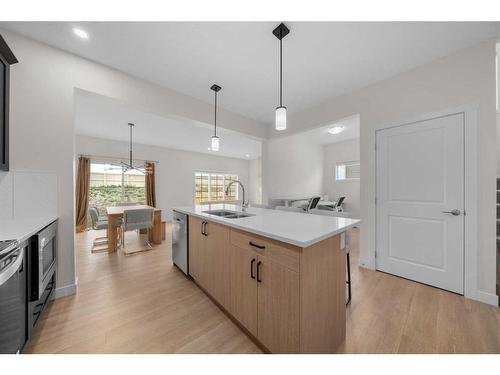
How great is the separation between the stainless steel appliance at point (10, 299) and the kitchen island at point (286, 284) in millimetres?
1179

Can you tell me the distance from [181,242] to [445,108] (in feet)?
11.2

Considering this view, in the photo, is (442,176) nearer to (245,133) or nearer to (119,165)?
(245,133)

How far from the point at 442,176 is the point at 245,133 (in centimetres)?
297

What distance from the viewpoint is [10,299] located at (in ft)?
3.31

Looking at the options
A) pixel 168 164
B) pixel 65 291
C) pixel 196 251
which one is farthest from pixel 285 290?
pixel 168 164

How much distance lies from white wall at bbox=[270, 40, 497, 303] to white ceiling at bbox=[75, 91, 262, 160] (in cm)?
225

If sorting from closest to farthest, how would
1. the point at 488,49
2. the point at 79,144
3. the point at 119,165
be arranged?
the point at 488,49 < the point at 79,144 < the point at 119,165

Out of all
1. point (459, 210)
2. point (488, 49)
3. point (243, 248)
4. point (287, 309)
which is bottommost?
point (287, 309)

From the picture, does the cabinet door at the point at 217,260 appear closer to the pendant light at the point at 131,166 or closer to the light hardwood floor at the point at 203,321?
the light hardwood floor at the point at 203,321

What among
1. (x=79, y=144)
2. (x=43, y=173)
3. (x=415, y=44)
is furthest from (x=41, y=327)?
(x=79, y=144)

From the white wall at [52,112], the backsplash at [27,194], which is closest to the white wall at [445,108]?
the white wall at [52,112]

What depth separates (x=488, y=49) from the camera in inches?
71.2

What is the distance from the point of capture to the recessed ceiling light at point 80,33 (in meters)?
1.75

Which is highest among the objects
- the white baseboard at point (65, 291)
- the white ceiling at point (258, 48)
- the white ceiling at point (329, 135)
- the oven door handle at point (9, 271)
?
the white ceiling at point (329, 135)
